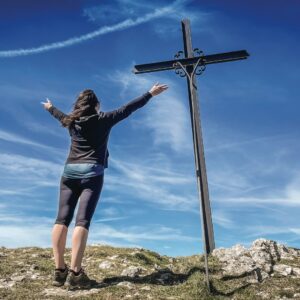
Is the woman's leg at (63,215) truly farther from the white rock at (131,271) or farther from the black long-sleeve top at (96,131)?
the white rock at (131,271)

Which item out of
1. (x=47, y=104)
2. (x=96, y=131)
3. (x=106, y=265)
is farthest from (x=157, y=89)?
(x=106, y=265)

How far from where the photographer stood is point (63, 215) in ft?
29.6

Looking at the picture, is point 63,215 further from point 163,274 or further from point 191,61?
point 191,61

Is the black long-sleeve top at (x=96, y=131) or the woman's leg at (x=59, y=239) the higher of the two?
the black long-sleeve top at (x=96, y=131)

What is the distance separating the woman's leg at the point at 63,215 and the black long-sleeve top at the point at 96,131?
52 cm

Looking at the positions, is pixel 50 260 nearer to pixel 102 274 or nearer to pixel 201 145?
pixel 102 274

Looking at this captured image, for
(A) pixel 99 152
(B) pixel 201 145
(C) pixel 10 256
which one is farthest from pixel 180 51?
(C) pixel 10 256

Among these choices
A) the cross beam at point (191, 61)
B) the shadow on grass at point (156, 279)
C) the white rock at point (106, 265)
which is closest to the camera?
the shadow on grass at point (156, 279)

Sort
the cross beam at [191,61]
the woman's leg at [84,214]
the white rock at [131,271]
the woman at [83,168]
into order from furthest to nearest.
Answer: the cross beam at [191,61] < the white rock at [131,271] < the woman at [83,168] < the woman's leg at [84,214]

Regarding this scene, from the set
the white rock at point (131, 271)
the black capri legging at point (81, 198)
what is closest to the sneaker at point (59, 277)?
the black capri legging at point (81, 198)

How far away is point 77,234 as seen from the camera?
338 inches

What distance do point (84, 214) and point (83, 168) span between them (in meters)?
0.92

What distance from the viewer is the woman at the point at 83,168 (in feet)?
29.1

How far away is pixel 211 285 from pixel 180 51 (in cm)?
749
